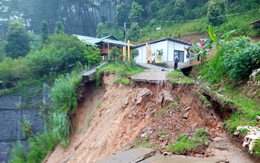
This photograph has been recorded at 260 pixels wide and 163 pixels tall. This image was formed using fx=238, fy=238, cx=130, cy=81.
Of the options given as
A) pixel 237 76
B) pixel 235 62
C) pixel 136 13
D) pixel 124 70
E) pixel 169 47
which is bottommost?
pixel 124 70

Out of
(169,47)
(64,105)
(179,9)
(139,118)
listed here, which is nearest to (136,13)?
(179,9)

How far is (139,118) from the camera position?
8.27 metres

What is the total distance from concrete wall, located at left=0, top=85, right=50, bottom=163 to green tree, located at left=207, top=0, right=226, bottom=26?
1848 centimetres

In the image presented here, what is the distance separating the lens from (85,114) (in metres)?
13.2

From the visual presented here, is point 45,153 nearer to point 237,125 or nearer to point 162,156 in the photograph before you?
point 162,156

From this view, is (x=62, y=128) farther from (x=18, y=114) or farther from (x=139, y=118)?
(x=18, y=114)

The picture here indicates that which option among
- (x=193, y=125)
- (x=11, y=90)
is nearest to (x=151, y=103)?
(x=193, y=125)

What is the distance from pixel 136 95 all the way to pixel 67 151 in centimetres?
504

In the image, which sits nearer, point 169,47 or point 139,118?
point 139,118

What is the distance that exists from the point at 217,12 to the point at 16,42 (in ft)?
70.8

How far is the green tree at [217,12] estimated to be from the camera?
25.1 meters

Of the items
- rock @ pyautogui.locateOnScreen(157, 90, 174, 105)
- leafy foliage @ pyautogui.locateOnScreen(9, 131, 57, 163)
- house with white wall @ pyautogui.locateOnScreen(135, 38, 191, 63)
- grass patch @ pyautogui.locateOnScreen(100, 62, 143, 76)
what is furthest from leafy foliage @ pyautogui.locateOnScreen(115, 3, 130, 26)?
rock @ pyautogui.locateOnScreen(157, 90, 174, 105)

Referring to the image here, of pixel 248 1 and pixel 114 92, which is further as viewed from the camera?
pixel 248 1

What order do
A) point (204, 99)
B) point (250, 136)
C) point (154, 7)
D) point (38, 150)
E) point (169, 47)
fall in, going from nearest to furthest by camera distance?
point (250, 136) → point (204, 99) → point (38, 150) → point (169, 47) → point (154, 7)
